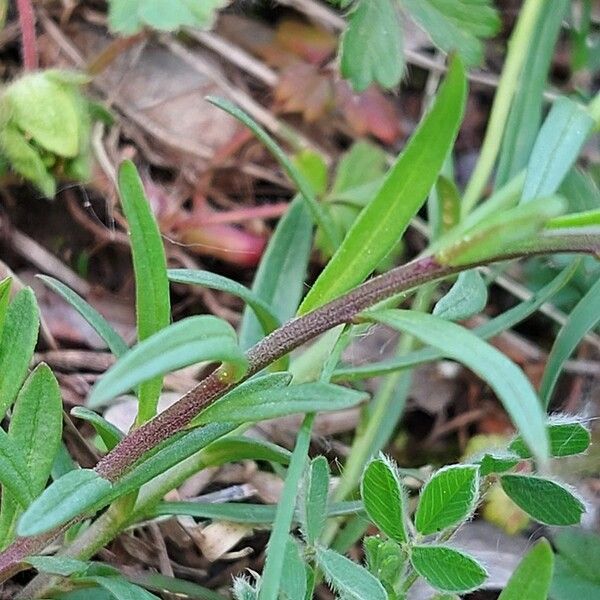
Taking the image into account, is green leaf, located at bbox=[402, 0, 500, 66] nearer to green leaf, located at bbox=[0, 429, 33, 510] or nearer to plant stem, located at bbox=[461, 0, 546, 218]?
plant stem, located at bbox=[461, 0, 546, 218]

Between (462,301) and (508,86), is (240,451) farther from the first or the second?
(508,86)

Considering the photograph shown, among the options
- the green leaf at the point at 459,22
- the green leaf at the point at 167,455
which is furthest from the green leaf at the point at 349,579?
the green leaf at the point at 459,22

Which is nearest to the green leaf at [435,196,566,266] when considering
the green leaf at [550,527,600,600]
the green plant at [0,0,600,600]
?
the green plant at [0,0,600,600]

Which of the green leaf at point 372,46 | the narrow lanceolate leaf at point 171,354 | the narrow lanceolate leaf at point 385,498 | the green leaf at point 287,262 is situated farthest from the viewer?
the green leaf at point 372,46

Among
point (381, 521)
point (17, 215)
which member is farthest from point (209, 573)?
point (17, 215)

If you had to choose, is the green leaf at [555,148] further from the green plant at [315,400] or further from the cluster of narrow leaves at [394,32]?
the cluster of narrow leaves at [394,32]

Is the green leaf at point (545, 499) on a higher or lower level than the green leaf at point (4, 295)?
lower
